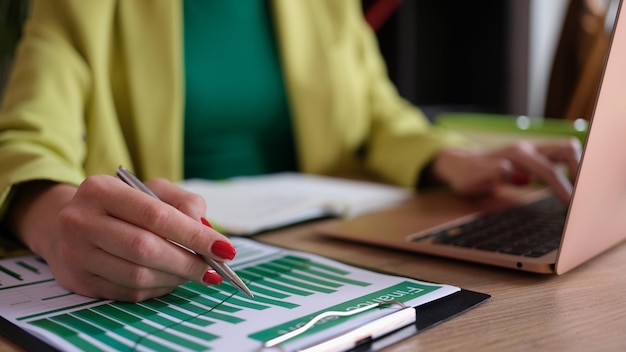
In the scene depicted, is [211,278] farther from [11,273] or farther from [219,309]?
[11,273]

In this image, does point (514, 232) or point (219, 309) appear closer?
point (219, 309)

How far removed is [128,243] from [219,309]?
75mm

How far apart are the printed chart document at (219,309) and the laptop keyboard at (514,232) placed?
0.39ft

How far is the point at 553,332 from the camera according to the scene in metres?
0.39

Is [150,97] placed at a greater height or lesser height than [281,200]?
greater

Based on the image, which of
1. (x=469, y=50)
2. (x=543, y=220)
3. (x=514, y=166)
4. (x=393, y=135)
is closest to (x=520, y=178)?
(x=514, y=166)

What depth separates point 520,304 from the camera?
44 cm

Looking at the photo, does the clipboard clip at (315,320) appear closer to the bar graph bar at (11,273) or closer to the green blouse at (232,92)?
the bar graph bar at (11,273)

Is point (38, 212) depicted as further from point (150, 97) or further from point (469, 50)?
point (469, 50)

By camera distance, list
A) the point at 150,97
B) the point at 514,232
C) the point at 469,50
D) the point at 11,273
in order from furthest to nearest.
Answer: the point at 469,50 < the point at 150,97 < the point at 514,232 < the point at 11,273

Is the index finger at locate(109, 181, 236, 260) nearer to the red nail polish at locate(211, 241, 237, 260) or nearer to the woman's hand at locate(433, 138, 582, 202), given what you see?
the red nail polish at locate(211, 241, 237, 260)

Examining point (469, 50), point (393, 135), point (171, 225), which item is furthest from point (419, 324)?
point (469, 50)

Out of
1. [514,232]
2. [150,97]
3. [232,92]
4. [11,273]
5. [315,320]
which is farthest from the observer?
[232,92]

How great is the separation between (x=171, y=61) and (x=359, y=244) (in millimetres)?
432
